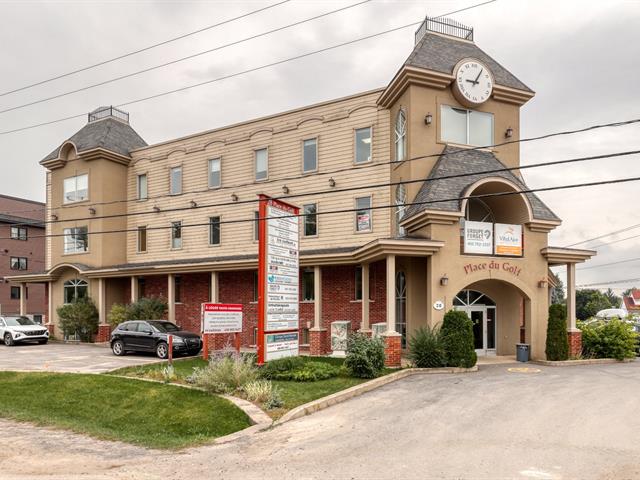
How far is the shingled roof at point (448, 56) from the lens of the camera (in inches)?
828

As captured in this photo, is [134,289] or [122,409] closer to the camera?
[122,409]

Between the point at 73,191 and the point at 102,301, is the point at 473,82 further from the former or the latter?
the point at 73,191

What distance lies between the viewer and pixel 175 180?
1203 inches

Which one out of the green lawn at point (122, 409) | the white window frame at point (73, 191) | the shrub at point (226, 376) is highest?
the white window frame at point (73, 191)

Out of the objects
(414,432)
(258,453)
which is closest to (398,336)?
(414,432)

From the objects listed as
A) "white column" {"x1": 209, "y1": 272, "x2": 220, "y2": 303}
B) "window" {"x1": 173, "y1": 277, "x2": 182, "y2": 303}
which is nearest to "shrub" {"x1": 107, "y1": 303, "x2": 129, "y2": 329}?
"window" {"x1": 173, "y1": 277, "x2": 182, "y2": 303}

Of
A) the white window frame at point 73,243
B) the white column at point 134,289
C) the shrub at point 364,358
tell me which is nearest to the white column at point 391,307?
the shrub at point 364,358

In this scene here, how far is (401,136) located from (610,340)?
36.6 ft

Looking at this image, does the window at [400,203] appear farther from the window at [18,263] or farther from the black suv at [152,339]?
the window at [18,263]

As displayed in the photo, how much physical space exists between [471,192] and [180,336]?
12501 mm

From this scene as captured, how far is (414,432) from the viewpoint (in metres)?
9.45

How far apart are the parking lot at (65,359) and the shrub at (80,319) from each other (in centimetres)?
148

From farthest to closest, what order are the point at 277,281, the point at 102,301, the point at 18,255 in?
1. the point at 18,255
2. the point at 102,301
3. the point at 277,281

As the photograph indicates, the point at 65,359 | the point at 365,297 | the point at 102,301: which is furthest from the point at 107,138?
the point at 365,297
